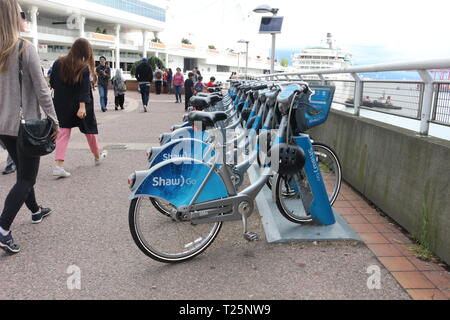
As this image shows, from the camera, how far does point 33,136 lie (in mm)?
3414

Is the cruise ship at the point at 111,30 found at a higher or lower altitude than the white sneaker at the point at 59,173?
higher

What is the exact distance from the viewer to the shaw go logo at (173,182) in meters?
3.11

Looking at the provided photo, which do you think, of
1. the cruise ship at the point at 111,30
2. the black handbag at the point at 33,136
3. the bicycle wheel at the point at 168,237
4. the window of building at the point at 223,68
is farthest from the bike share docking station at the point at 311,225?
the window of building at the point at 223,68

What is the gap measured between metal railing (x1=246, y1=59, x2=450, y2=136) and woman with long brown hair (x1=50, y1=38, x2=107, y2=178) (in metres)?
3.61

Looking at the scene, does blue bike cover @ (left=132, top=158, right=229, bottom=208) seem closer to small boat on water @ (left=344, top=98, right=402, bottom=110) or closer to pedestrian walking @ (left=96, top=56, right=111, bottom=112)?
small boat on water @ (left=344, top=98, right=402, bottom=110)

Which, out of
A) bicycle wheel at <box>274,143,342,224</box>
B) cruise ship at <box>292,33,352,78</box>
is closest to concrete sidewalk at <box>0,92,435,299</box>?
bicycle wheel at <box>274,143,342,224</box>

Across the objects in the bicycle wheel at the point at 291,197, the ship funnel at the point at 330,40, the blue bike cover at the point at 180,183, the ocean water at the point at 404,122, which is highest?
the ship funnel at the point at 330,40

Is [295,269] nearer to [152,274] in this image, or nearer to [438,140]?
[152,274]

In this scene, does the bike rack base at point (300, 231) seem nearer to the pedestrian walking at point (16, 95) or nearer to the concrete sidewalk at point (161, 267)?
the concrete sidewalk at point (161, 267)

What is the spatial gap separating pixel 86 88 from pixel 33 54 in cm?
245

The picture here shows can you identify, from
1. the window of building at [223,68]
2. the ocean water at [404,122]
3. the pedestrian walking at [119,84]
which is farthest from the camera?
the window of building at [223,68]

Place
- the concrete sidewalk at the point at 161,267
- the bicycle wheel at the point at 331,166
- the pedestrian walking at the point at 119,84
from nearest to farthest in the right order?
the concrete sidewalk at the point at 161,267 → the bicycle wheel at the point at 331,166 → the pedestrian walking at the point at 119,84

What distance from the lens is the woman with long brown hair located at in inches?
224
